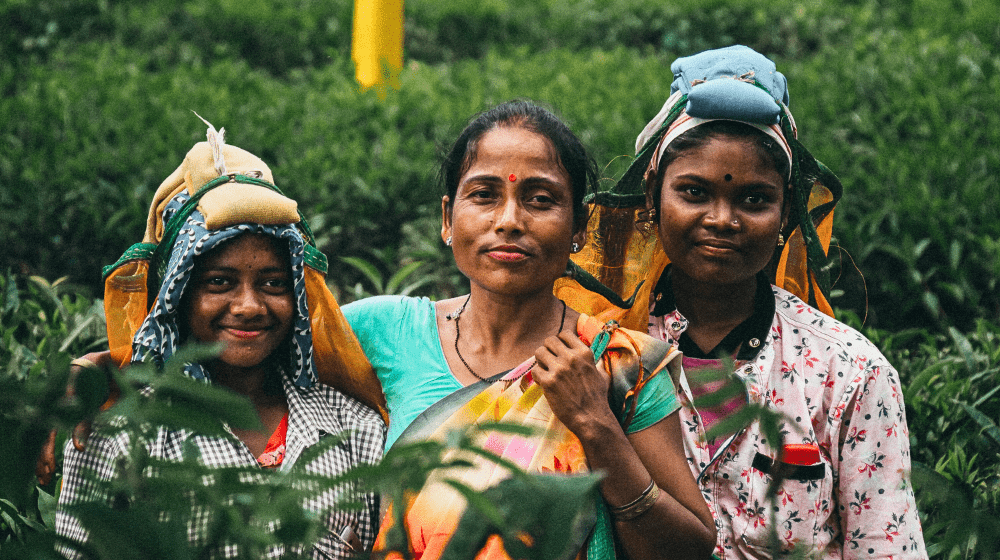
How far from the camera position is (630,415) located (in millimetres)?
1943

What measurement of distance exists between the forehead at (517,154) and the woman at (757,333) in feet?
1.11

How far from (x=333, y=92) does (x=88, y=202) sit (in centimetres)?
170

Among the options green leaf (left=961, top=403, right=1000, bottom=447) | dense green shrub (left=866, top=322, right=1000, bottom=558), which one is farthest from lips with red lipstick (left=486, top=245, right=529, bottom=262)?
green leaf (left=961, top=403, right=1000, bottom=447)

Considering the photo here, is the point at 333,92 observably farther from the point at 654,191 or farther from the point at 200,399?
the point at 200,399

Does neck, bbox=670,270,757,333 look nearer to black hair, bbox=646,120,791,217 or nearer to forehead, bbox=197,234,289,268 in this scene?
black hair, bbox=646,120,791,217

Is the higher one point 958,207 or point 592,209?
point 592,209

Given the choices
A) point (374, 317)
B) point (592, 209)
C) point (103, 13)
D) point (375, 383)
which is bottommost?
point (375, 383)

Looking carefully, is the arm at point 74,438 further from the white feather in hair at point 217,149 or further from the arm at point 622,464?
the arm at point 622,464

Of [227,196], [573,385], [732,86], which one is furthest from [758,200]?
[227,196]

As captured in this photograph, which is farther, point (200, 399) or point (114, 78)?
point (114, 78)

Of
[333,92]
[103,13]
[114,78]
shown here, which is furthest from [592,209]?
[103,13]

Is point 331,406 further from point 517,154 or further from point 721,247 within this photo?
point 721,247

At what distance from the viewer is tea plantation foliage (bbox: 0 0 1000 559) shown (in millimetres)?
3323

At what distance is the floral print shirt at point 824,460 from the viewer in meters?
2.13
